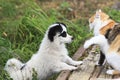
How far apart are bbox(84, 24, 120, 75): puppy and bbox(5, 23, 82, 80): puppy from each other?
1.83 feet

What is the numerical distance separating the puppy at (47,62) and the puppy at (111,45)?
1.83 ft

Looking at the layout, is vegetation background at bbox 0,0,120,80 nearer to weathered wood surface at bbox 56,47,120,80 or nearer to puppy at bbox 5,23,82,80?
puppy at bbox 5,23,82,80

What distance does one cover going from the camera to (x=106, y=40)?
6723 millimetres

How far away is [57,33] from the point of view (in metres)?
7.02

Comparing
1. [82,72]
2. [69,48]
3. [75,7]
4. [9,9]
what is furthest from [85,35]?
[75,7]

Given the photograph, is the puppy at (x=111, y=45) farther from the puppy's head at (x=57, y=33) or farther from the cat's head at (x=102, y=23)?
the puppy's head at (x=57, y=33)

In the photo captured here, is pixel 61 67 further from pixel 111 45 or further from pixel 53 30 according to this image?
pixel 111 45

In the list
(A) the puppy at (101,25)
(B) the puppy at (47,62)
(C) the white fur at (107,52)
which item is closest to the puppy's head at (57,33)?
(B) the puppy at (47,62)

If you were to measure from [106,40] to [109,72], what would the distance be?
44cm

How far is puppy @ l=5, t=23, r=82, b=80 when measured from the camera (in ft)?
22.9

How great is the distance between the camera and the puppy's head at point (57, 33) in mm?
6984

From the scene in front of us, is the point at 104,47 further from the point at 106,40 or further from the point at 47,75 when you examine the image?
the point at 47,75

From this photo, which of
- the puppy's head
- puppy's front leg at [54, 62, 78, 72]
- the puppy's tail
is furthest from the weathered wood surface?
the puppy's tail

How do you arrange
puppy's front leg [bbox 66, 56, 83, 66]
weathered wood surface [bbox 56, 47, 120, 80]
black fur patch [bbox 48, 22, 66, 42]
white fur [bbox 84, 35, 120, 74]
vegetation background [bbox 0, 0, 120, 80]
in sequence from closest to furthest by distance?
white fur [bbox 84, 35, 120, 74] < weathered wood surface [bbox 56, 47, 120, 80] < black fur patch [bbox 48, 22, 66, 42] < puppy's front leg [bbox 66, 56, 83, 66] < vegetation background [bbox 0, 0, 120, 80]
